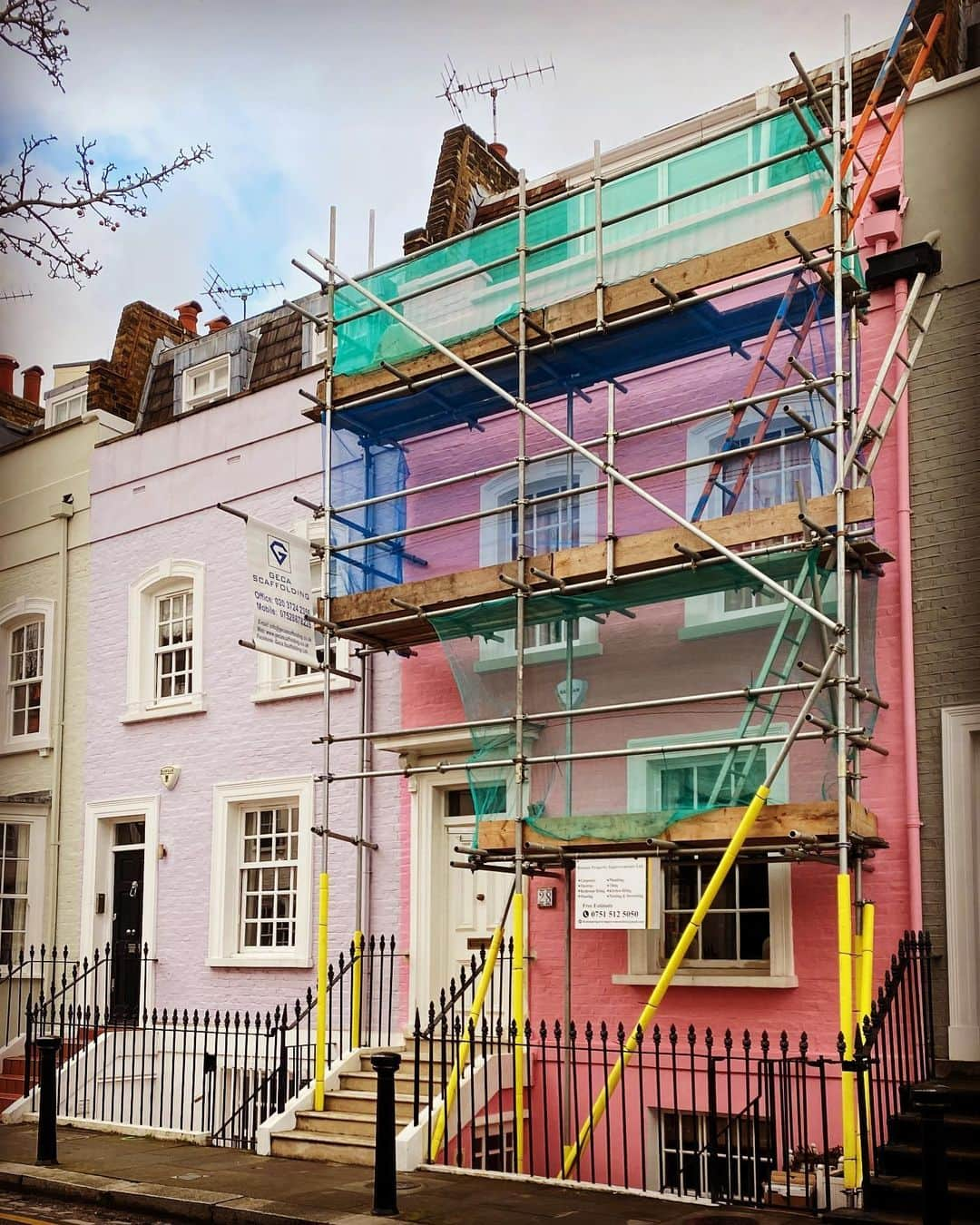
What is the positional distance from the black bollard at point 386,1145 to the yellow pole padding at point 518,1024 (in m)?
1.35

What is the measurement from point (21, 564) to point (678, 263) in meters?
11.7

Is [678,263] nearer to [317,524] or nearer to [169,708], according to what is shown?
[317,524]

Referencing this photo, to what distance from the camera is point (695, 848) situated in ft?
37.0

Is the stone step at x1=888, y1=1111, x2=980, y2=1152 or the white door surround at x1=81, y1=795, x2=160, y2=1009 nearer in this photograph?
the stone step at x1=888, y1=1111, x2=980, y2=1152

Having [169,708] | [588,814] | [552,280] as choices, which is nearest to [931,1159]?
[588,814]

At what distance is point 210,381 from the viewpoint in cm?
1958

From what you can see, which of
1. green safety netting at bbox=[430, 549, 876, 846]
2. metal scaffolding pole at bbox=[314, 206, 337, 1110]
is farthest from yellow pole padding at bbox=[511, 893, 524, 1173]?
metal scaffolding pole at bbox=[314, 206, 337, 1110]

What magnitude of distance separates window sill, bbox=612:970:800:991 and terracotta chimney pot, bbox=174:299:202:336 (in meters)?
14.0

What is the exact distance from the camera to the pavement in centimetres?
959

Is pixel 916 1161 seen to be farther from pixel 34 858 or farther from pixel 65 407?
pixel 65 407

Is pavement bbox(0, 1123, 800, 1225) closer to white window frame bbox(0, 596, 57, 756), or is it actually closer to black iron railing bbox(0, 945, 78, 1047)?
black iron railing bbox(0, 945, 78, 1047)

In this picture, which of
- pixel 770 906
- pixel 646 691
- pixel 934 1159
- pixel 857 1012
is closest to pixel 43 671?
pixel 646 691

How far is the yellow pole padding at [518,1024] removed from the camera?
448 inches

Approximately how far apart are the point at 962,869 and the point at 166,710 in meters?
10.0
